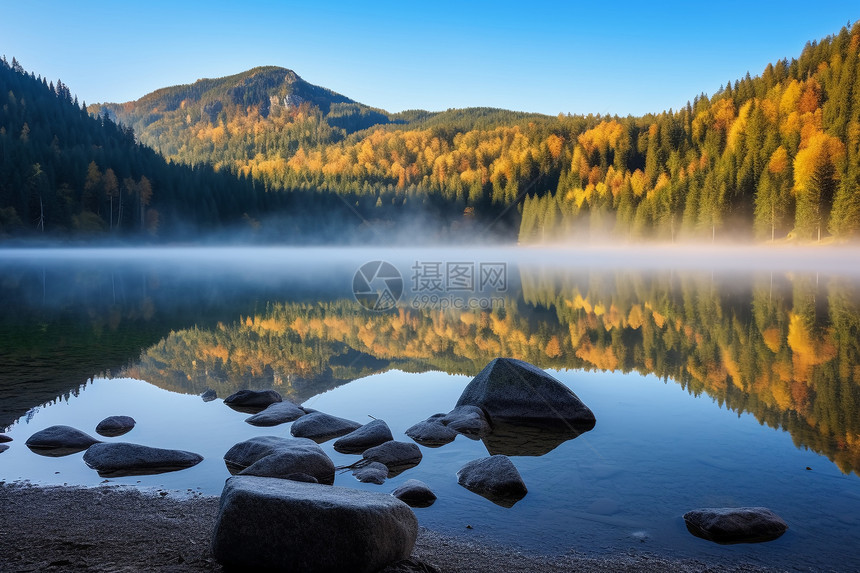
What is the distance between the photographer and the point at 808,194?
63.9 meters

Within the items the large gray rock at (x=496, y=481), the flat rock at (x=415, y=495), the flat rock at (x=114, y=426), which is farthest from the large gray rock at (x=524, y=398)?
the flat rock at (x=114, y=426)

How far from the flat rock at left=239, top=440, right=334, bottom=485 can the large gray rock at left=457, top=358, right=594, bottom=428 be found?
3.27m

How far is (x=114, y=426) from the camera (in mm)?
8391

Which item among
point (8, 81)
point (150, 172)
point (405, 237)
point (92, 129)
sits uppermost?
point (8, 81)

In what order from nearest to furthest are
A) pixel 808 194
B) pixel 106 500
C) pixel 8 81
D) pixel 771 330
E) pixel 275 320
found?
pixel 106 500
pixel 771 330
pixel 275 320
pixel 808 194
pixel 8 81

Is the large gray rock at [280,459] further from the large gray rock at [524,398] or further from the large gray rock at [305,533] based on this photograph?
the large gray rock at [524,398]

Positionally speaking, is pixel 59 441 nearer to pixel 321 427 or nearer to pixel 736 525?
pixel 321 427

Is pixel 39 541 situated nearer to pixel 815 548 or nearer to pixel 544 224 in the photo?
pixel 815 548

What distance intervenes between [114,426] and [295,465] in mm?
3700

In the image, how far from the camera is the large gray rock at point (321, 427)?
8242 millimetres

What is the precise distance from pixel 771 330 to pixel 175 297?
83.0 feet

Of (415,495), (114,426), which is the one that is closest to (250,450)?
(415,495)

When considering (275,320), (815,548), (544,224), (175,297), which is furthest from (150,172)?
(815,548)

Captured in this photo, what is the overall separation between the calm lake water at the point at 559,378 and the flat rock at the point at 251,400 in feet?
0.88
